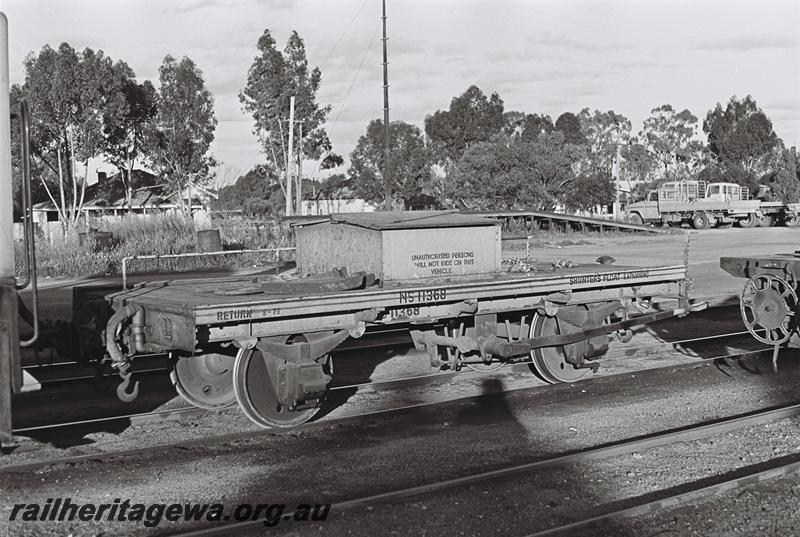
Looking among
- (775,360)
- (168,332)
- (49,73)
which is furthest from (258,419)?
(49,73)

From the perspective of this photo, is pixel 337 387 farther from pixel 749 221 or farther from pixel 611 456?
pixel 749 221

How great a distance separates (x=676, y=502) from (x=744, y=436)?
204cm

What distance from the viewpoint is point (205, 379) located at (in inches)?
334

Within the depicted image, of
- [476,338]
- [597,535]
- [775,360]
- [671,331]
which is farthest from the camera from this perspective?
[671,331]

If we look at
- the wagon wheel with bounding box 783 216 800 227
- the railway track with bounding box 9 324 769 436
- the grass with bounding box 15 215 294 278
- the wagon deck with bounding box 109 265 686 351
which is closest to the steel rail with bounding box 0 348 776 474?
the railway track with bounding box 9 324 769 436

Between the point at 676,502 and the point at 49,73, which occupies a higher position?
the point at 49,73

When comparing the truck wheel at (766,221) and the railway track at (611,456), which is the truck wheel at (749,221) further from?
the railway track at (611,456)

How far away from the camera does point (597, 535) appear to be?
521 centimetres

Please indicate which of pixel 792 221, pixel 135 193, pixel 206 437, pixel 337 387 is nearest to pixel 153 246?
pixel 337 387

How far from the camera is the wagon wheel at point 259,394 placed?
7180 millimetres

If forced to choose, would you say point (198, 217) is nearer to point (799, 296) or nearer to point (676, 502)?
point (799, 296)

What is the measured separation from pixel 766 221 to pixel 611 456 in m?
53.4

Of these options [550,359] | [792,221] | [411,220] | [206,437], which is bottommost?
[792,221]

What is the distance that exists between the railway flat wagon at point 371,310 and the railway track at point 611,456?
5.47ft
